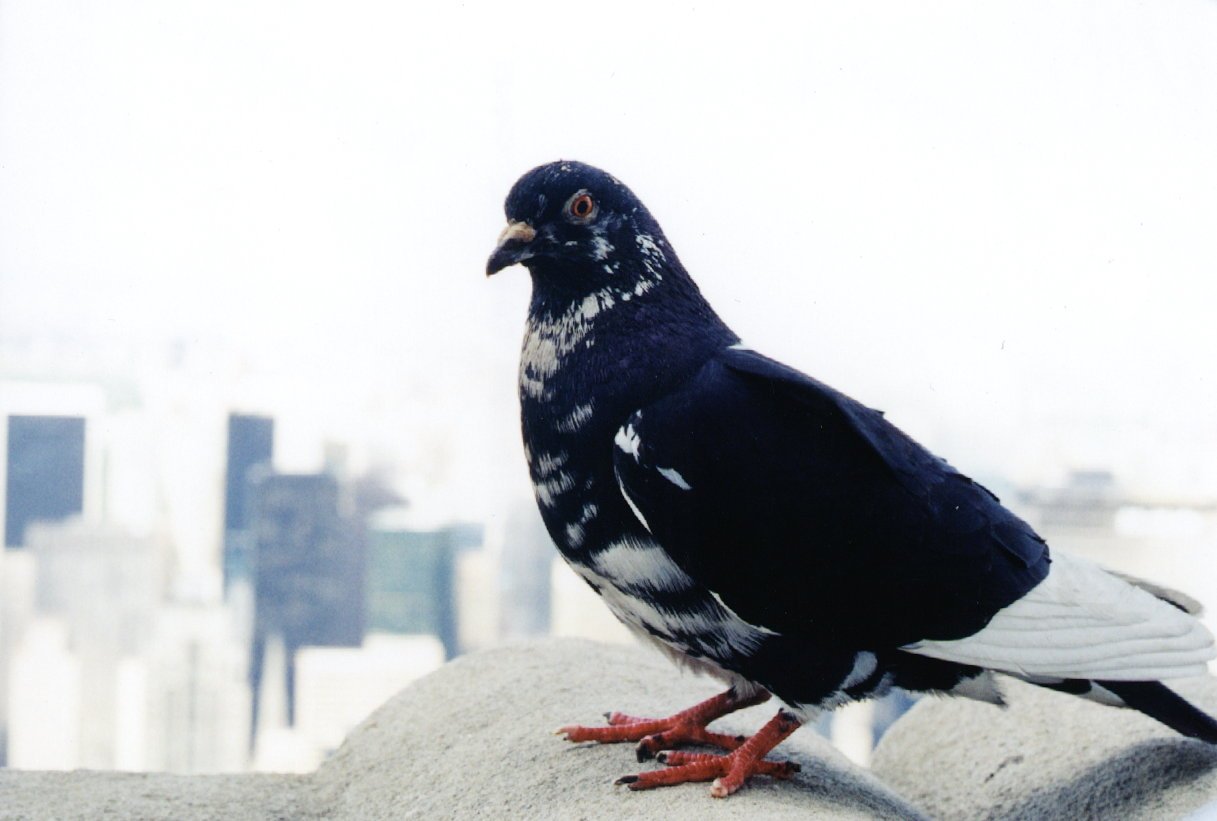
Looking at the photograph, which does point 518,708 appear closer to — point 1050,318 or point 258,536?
point 258,536

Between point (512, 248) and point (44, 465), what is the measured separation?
190 cm

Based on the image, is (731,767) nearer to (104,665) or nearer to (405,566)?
(405,566)

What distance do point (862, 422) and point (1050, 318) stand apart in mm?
1273

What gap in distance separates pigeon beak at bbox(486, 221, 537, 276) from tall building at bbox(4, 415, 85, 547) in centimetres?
179

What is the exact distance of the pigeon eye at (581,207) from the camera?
227cm

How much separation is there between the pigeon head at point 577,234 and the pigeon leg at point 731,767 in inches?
35.9

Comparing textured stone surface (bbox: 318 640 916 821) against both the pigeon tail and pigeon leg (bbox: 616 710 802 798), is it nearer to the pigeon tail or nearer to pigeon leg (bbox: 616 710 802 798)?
pigeon leg (bbox: 616 710 802 798)

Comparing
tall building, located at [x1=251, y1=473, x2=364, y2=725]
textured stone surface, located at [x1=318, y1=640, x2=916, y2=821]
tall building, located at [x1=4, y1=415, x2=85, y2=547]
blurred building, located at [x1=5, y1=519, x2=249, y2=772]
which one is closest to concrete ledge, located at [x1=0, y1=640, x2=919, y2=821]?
textured stone surface, located at [x1=318, y1=640, x2=916, y2=821]

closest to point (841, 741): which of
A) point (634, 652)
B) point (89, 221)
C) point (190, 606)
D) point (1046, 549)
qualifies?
point (634, 652)

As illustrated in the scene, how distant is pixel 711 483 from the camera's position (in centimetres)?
208

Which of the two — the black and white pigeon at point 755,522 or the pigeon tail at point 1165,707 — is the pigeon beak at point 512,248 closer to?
the black and white pigeon at point 755,522

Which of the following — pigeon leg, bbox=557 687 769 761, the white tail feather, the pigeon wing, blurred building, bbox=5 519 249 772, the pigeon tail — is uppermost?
the pigeon wing

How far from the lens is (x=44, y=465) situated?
A: 11.1 ft

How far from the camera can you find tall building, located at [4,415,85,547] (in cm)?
338
